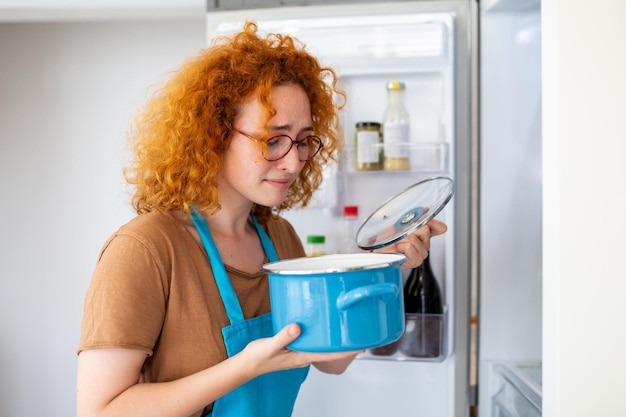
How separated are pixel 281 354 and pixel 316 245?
2.29 ft

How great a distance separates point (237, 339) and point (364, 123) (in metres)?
0.66

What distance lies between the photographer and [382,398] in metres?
1.54

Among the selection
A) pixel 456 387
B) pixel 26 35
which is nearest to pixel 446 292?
pixel 456 387

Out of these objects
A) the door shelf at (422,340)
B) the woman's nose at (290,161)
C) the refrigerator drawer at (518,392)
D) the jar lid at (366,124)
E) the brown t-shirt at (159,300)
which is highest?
the jar lid at (366,124)

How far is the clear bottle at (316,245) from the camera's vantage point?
1.45 m

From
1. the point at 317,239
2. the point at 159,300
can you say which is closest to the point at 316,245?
the point at 317,239

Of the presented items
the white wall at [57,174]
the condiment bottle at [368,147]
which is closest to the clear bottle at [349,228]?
the condiment bottle at [368,147]

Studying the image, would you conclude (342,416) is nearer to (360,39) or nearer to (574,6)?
(360,39)

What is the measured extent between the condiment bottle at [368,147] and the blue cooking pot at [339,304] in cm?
64

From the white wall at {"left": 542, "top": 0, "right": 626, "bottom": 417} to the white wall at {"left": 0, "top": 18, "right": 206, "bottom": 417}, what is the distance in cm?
167

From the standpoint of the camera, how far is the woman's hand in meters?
0.78

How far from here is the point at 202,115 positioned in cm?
97

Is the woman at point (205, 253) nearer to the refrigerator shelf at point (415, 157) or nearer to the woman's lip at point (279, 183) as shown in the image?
the woman's lip at point (279, 183)

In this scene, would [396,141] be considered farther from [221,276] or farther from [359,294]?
[359,294]
